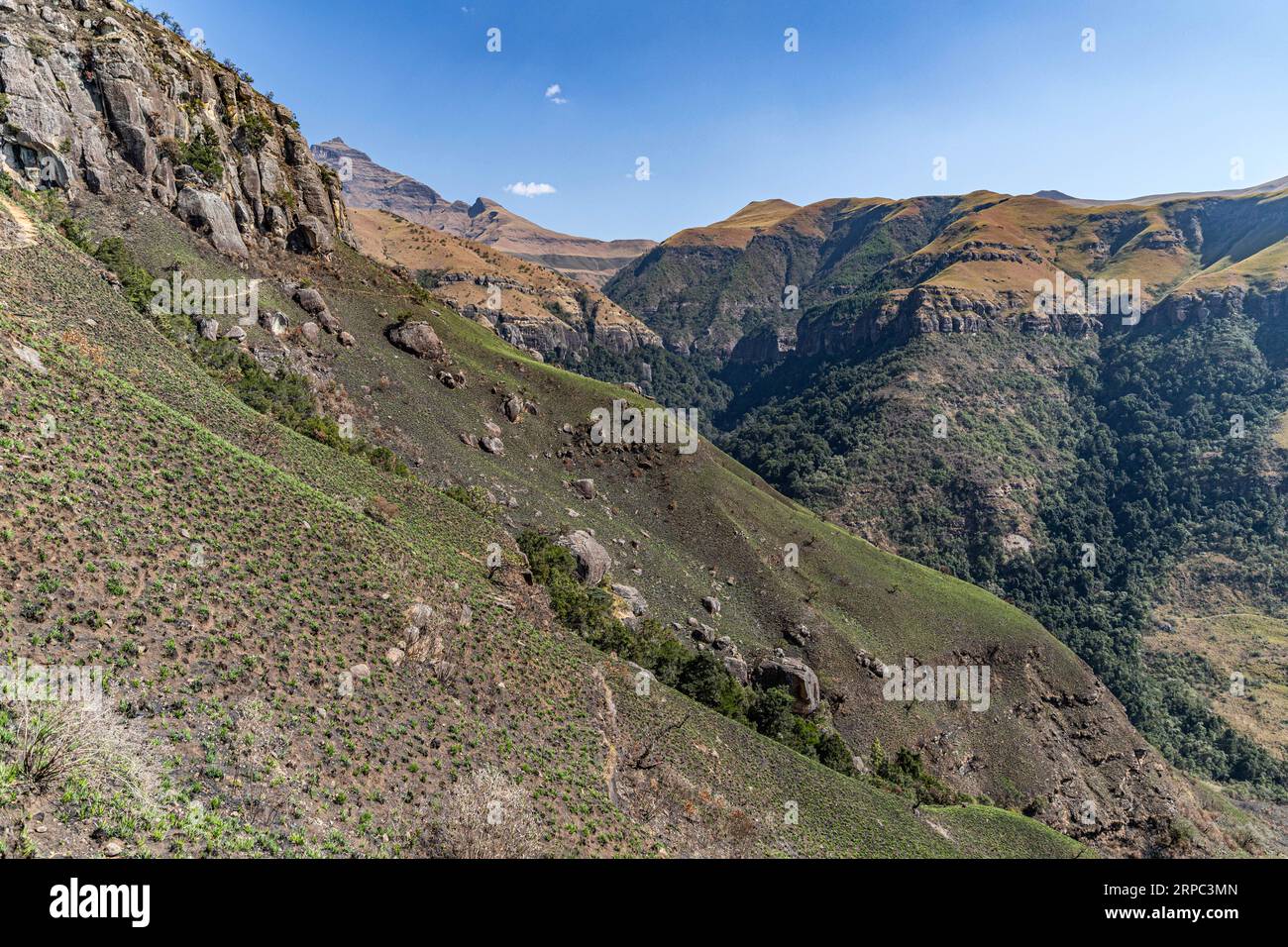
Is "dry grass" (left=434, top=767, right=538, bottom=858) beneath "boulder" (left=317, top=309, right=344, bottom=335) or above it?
beneath

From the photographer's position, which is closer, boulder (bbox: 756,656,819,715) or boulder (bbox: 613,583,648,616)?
boulder (bbox: 613,583,648,616)

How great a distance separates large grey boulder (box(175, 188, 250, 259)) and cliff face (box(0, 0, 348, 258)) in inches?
3.7

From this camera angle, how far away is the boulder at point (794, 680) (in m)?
48.7

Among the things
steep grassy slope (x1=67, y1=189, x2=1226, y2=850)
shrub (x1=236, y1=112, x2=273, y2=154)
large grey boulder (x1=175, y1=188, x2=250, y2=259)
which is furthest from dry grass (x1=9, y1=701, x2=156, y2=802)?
shrub (x1=236, y1=112, x2=273, y2=154)

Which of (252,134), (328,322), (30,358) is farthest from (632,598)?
(252,134)

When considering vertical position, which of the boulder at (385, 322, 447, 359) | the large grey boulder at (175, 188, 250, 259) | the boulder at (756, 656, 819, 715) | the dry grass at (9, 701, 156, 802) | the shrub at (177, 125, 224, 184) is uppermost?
the shrub at (177, 125, 224, 184)

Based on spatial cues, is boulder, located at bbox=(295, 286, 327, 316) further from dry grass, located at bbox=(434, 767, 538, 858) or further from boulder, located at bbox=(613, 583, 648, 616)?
dry grass, located at bbox=(434, 767, 538, 858)

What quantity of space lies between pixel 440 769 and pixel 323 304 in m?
53.0

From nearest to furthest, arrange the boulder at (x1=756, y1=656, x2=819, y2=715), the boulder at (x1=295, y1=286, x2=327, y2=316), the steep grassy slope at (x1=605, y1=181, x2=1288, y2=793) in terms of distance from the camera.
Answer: the boulder at (x1=756, y1=656, x2=819, y2=715) → the boulder at (x1=295, y1=286, x2=327, y2=316) → the steep grassy slope at (x1=605, y1=181, x2=1288, y2=793)

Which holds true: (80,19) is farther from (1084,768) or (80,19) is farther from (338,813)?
(1084,768)

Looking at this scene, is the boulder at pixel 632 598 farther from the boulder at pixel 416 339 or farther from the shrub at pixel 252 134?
the shrub at pixel 252 134

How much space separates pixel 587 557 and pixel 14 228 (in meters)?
38.0

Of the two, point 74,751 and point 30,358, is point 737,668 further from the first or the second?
point 30,358

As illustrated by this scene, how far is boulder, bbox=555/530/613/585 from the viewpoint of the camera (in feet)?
148
